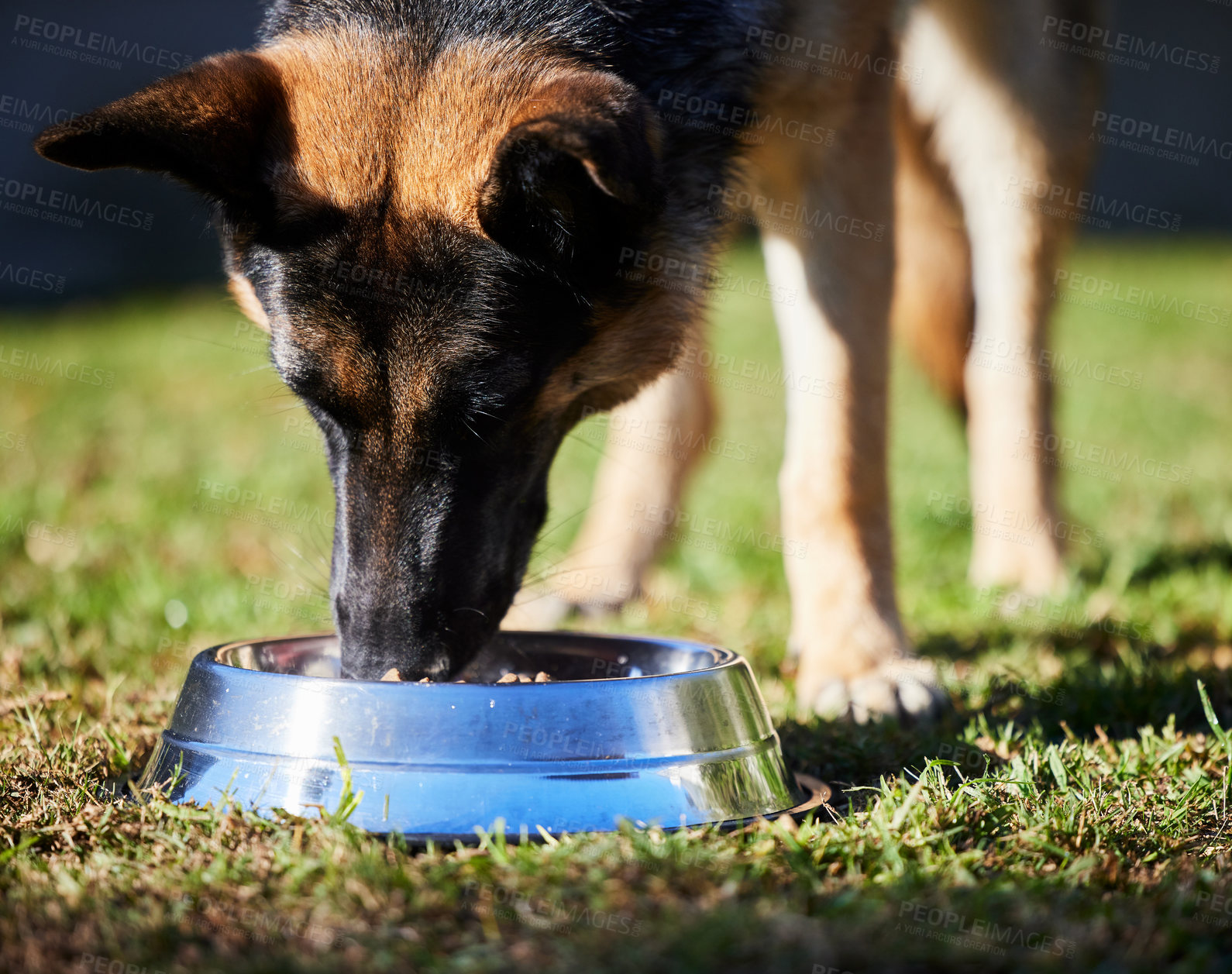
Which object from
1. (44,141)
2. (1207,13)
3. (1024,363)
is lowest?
(1024,363)

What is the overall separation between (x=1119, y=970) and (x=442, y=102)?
179cm

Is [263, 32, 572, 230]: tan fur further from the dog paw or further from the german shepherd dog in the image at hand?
the dog paw

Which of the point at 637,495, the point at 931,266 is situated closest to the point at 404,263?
the point at 637,495

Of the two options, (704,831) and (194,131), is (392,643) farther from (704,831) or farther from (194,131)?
(194,131)

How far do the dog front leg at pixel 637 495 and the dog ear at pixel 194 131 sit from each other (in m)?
1.79

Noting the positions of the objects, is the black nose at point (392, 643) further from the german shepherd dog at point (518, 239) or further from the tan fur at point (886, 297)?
the tan fur at point (886, 297)

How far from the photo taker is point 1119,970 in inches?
50.8

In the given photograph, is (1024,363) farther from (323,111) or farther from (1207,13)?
(1207,13)

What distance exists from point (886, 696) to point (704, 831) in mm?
1047

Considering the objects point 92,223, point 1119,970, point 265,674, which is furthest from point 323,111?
point 92,223

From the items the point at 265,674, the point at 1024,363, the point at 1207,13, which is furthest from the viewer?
the point at 1207,13

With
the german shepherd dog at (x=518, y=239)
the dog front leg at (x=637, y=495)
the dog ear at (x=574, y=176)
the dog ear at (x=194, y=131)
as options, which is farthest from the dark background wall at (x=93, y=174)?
the dog ear at (x=574, y=176)

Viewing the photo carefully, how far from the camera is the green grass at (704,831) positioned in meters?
1.37

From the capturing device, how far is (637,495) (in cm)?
396
